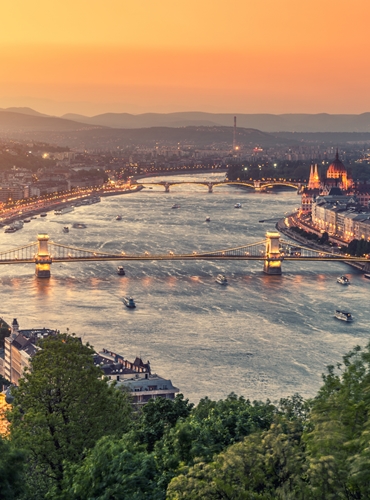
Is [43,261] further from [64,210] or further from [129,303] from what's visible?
[64,210]

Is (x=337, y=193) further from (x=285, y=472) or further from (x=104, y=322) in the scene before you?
(x=285, y=472)

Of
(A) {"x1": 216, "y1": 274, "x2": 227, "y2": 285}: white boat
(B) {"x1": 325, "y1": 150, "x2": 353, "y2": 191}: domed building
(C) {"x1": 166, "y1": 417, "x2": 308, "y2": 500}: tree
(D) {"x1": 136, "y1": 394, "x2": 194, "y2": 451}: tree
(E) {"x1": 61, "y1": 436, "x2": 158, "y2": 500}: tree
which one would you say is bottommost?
(A) {"x1": 216, "y1": 274, "x2": 227, "y2": 285}: white boat

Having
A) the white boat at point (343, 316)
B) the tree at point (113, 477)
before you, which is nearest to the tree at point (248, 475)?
the tree at point (113, 477)

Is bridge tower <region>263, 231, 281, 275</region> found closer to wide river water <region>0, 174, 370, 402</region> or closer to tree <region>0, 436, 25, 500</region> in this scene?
wide river water <region>0, 174, 370, 402</region>

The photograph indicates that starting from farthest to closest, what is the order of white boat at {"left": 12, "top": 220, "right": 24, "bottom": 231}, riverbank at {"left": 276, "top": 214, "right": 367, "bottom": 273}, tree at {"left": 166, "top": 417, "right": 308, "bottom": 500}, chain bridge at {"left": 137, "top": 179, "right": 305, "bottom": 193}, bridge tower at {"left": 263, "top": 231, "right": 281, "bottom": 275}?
chain bridge at {"left": 137, "top": 179, "right": 305, "bottom": 193}, white boat at {"left": 12, "top": 220, "right": 24, "bottom": 231}, riverbank at {"left": 276, "top": 214, "right": 367, "bottom": 273}, bridge tower at {"left": 263, "top": 231, "right": 281, "bottom": 275}, tree at {"left": 166, "top": 417, "right": 308, "bottom": 500}

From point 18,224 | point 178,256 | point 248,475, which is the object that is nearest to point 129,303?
point 178,256

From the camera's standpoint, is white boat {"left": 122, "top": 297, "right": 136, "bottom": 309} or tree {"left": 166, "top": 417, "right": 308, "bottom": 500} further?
white boat {"left": 122, "top": 297, "right": 136, "bottom": 309}

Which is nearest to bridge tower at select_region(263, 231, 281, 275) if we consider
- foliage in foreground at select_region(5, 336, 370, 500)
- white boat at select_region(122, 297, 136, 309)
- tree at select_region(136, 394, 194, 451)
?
white boat at select_region(122, 297, 136, 309)

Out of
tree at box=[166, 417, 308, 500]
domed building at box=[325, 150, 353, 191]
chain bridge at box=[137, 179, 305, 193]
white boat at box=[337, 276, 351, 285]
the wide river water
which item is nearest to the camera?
tree at box=[166, 417, 308, 500]

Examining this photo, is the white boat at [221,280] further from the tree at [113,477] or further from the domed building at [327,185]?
the domed building at [327,185]

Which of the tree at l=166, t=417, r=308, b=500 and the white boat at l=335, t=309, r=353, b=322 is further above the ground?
the tree at l=166, t=417, r=308, b=500
